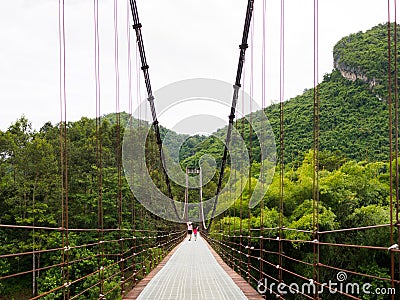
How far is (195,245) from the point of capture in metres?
25.8

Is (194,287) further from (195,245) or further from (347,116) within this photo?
(347,116)

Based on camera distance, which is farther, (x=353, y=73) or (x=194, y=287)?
(x=353, y=73)

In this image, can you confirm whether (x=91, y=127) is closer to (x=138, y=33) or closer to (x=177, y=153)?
(x=177, y=153)

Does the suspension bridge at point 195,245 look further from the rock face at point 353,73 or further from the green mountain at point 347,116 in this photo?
the rock face at point 353,73

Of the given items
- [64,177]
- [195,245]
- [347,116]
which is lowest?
[195,245]

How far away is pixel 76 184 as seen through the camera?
1209 inches

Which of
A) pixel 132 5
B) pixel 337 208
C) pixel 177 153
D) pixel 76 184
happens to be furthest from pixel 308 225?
pixel 177 153

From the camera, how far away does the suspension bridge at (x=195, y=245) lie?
453 centimetres

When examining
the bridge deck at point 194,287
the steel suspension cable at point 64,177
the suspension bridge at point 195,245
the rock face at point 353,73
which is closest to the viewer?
the steel suspension cable at point 64,177

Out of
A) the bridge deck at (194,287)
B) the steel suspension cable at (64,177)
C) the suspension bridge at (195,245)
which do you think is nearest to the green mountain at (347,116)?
the suspension bridge at (195,245)

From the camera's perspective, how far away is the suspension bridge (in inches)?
178

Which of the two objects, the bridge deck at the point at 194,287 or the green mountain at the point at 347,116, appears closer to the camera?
the bridge deck at the point at 194,287

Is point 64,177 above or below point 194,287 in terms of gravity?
above

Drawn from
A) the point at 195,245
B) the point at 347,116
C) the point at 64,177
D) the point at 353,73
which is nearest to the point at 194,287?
the point at 64,177
